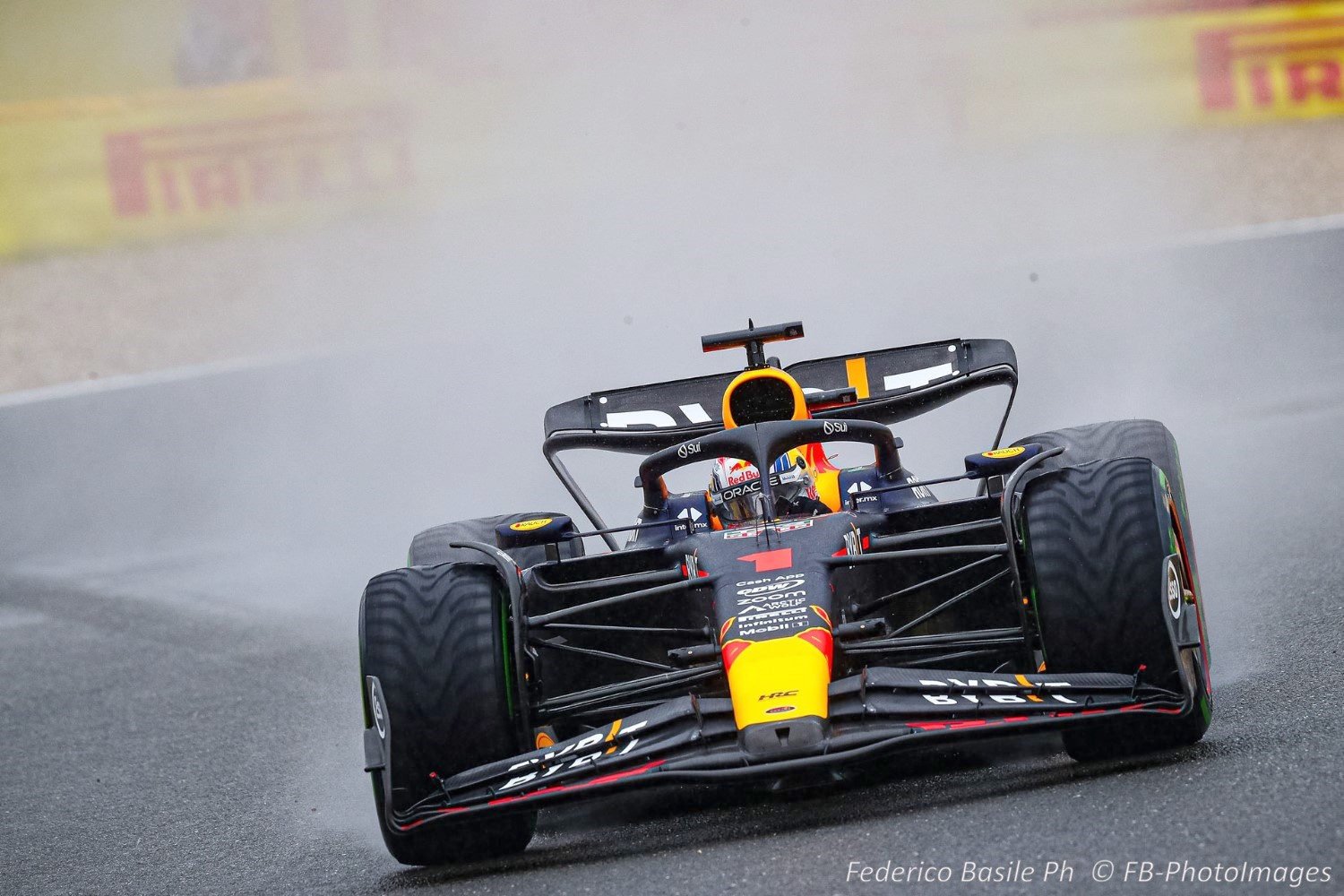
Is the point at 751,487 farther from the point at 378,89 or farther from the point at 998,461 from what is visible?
the point at 378,89

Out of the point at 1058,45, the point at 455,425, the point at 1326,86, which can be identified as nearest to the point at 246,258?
the point at 455,425

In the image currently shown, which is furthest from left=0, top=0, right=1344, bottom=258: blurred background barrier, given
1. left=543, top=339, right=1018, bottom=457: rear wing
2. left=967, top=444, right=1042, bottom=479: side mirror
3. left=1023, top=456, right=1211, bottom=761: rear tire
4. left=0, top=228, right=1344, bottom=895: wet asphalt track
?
left=1023, top=456, right=1211, bottom=761: rear tire

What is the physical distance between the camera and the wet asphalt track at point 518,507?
4.43 m

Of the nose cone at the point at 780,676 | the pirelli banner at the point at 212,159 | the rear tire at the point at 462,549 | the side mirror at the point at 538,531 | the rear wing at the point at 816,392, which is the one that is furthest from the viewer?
the pirelli banner at the point at 212,159

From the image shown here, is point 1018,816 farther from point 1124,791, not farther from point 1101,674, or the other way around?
point 1101,674

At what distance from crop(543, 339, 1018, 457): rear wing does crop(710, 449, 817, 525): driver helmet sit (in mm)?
589

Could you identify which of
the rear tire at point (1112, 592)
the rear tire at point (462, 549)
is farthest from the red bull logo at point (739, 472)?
the rear tire at point (1112, 592)

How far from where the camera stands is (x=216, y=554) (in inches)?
499

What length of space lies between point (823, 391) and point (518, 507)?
19.4 ft

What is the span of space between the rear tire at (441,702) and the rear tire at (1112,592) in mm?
1672

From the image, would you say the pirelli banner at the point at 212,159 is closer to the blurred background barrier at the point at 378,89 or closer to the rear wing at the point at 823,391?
the blurred background barrier at the point at 378,89

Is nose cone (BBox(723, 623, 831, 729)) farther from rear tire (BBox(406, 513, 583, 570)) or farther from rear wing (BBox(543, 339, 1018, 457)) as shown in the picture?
rear wing (BBox(543, 339, 1018, 457))

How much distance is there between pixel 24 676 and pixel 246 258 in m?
9.76

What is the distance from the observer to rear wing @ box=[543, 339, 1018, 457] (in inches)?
281
